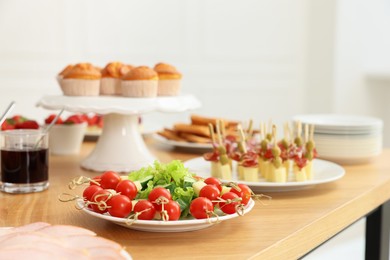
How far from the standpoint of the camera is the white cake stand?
1780 millimetres

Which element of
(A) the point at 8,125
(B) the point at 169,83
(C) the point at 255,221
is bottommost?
(C) the point at 255,221

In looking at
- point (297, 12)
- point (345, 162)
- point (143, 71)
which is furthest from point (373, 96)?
point (143, 71)

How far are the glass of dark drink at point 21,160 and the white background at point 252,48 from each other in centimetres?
297

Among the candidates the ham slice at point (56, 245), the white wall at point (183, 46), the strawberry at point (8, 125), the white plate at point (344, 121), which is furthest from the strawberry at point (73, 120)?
the white wall at point (183, 46)

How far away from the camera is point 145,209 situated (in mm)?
1156

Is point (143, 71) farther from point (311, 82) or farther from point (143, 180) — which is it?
point (311, 82)

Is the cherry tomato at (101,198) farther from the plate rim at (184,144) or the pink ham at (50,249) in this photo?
the plate rim at (184,144)

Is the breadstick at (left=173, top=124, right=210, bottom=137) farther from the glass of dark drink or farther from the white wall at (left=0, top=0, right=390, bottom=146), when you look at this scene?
the white wall at (left=0, top=0, right=390, bottom=146)

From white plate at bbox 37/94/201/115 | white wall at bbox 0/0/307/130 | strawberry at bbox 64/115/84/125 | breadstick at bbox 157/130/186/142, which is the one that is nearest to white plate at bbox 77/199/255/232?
white plate at bbox 37/94/201/115

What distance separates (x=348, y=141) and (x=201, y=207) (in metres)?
1.01

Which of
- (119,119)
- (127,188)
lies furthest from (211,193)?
(119,119)

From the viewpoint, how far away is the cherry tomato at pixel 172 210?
1.16 m

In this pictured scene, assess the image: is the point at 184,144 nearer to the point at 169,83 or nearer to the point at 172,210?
the point at 169,83

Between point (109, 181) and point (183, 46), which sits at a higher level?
point (183, 46)
